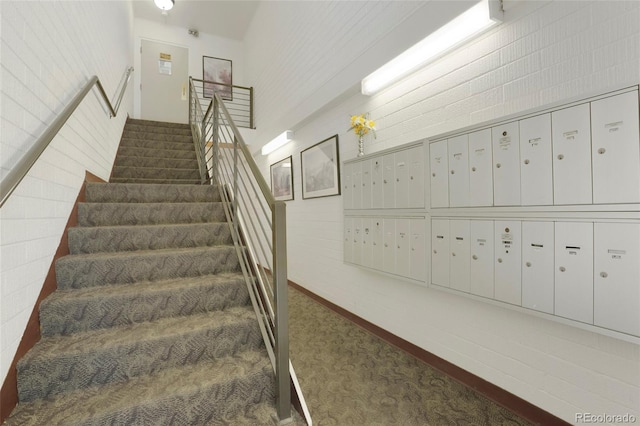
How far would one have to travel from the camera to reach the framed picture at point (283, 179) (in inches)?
192

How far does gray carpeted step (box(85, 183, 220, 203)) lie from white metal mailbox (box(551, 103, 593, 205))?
2.78 meters

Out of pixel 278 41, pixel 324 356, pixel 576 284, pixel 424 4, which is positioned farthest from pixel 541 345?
pixel 278 41

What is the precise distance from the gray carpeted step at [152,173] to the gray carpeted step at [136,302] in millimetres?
2238

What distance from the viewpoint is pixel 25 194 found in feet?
4.62

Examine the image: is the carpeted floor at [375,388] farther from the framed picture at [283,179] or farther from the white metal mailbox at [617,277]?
the framed picture at [283,179]

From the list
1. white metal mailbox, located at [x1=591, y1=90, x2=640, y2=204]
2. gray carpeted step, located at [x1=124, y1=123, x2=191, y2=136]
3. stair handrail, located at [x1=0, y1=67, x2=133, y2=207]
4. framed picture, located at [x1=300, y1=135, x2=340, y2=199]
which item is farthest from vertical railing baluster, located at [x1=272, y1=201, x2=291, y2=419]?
gray carpeted step, located at [x1=124, y1=123, x2=191, y2=136]

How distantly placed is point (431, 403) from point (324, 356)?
2.96ft

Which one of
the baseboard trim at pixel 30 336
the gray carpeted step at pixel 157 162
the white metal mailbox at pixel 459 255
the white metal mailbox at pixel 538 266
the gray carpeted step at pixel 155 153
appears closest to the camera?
the baseboard trim at pixel 30 336

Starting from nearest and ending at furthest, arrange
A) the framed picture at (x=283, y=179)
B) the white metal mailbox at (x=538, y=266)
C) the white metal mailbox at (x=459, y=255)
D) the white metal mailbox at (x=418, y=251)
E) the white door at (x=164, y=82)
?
the white metal mailbox at (x=538, y=266)
the white metal mailbox at (x=459, y=255)
the white metal mailbox at (x=418, y=251)
the framed picture at (x=283, y=179)
the white door at (x=164, y=82)

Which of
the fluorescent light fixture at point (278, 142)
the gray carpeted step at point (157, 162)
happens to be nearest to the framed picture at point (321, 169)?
the fluorescent light fixture at point (278, 142)

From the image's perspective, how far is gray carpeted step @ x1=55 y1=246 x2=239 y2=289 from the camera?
→ 1.81m

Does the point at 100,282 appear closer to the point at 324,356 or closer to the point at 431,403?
the point at 324,356

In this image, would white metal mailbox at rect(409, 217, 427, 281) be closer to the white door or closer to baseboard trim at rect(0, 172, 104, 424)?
baseboard trim at rect(0, 172, 104, 424)

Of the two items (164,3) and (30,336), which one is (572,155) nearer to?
(30,336)
